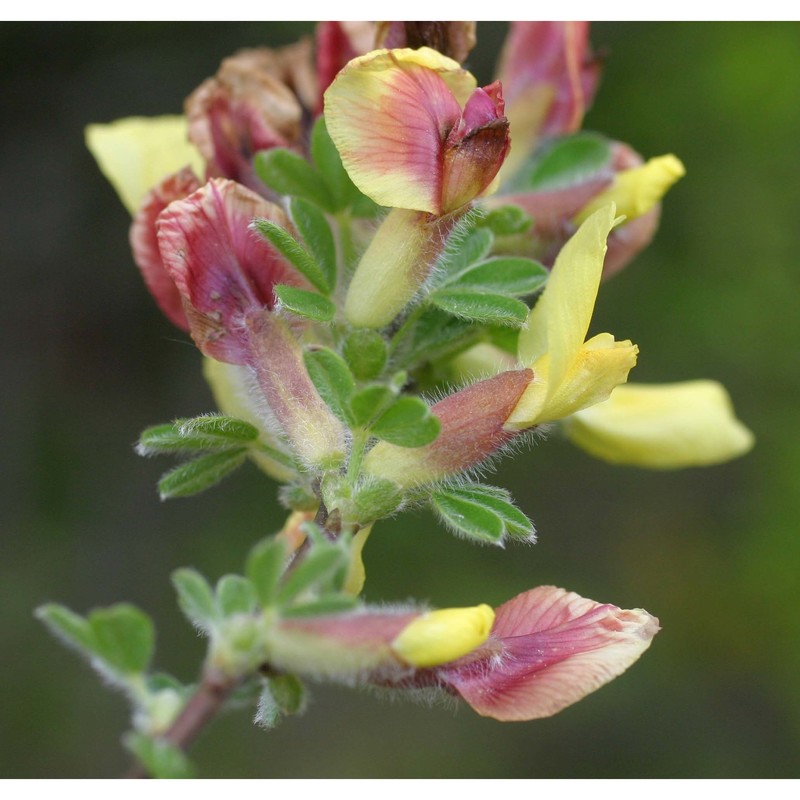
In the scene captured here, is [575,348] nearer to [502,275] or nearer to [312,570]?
[502,275]

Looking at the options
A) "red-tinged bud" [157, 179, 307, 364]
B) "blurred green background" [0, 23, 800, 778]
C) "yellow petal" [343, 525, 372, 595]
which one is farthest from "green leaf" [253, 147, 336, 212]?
"blurred green background" [0, 23, 800, 778]

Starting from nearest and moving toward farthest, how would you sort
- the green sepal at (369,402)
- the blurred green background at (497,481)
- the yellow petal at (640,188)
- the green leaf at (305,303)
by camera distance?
1. the green sepal at (369,402)
2. the green leaf at (305,303)
3. the yellow petal at (640,188)
4. the blurred green background at (497,481)

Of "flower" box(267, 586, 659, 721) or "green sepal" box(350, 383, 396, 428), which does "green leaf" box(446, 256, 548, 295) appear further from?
"flower" box(267, 586, 659, 721)

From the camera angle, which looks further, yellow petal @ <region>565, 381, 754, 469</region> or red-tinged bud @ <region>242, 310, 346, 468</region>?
yellow petal @ <region>565, 381, 754, 469</region>

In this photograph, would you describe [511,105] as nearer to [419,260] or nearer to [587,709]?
[419,260]

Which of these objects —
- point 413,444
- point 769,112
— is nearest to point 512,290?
point 413,444

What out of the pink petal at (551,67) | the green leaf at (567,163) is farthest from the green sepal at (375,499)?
the pink petal at (551,67)

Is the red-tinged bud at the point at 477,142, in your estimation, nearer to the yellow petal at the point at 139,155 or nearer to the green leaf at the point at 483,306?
the green leaf at the point at 483,306
